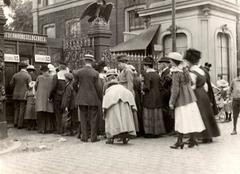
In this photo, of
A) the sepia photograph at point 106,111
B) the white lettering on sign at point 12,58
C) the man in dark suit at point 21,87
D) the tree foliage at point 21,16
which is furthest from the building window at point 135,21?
the tree foliage at point 21,16

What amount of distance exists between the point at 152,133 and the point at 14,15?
3116 centimetres

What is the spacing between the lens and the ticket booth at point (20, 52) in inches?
494

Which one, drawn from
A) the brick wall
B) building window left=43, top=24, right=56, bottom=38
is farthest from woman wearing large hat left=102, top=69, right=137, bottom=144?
building window left=43, top=24, right=56, bottom=38

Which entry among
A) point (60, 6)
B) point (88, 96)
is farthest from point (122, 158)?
point (60, 6)

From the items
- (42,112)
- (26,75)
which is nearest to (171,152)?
(42,112)

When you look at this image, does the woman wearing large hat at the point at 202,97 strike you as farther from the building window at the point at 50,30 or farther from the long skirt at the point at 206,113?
the building window at the point at 50,30

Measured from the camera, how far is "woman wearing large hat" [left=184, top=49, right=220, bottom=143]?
8555mm

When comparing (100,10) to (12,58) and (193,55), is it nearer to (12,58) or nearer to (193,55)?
(12,58)

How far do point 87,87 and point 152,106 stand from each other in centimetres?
165

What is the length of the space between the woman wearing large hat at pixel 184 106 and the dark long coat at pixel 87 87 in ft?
6.30

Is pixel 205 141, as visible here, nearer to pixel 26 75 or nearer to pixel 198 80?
pixel 198 80

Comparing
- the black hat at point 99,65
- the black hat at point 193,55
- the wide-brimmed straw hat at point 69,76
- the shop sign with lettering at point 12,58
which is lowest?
the wide-brimmed straw hat at point 69,76

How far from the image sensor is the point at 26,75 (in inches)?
465

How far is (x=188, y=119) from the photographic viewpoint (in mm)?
8102
